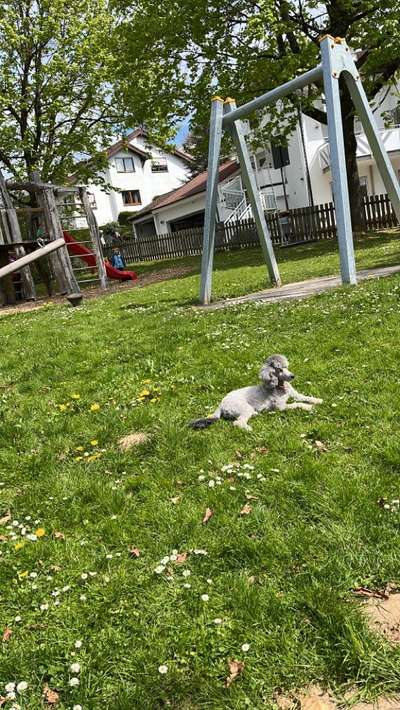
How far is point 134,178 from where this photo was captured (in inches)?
2142

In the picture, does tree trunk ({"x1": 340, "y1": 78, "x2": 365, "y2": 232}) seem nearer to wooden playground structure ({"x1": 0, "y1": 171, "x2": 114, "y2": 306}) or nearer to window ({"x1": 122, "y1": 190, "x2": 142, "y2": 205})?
wooden playground structure ({"x1": 0, "y1": 171, "x2": 114, "y2": 306})

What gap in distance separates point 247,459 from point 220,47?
60.7ft

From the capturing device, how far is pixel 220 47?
18.5 metres

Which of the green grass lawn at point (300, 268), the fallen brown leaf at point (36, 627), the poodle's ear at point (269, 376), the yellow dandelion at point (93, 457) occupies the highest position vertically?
the green grass lawn at point (300, 268)

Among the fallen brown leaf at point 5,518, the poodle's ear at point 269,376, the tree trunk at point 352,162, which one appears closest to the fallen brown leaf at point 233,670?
the fallen brown leaf at point 5,518

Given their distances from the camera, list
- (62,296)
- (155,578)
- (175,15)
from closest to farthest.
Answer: (155,578) < (175,15) < (62,296)

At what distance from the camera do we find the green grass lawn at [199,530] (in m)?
2.22

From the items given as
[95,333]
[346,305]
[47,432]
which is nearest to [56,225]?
[95,333]

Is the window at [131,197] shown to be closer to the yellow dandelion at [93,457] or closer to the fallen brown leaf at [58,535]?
the yellow dandelion at [93,457]

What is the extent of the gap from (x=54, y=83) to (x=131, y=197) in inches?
1224

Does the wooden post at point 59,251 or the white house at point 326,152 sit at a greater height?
the white house at point 326,152

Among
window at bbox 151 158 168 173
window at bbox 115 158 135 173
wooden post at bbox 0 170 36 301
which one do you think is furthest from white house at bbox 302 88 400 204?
window at bbox 151 158 168 173

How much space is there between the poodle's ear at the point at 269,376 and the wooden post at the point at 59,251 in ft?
47.1

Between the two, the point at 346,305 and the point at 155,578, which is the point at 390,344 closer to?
the point at 346,305
